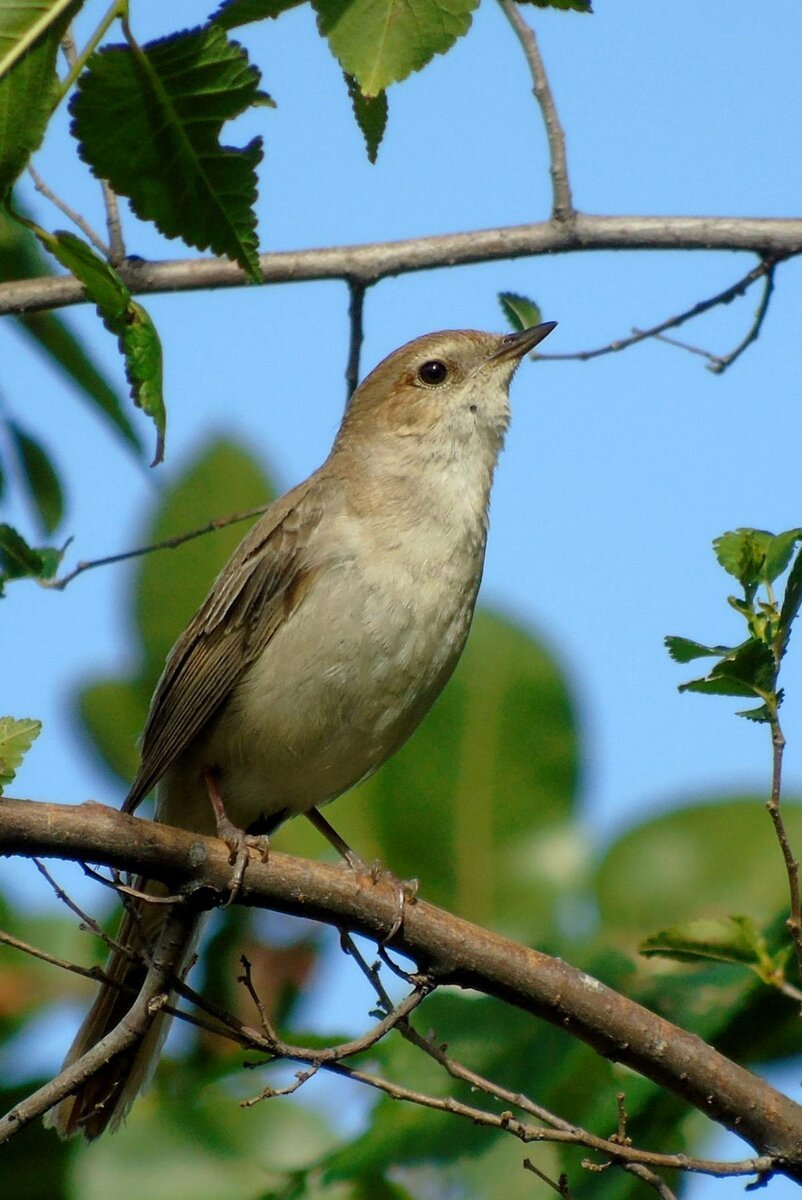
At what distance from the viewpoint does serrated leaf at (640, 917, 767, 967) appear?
3.71 m

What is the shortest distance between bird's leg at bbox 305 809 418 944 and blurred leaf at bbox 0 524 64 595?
48.9 inches

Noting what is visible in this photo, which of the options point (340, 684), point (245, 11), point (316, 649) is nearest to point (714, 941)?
point (340, 684)

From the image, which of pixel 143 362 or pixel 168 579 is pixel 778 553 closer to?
pixel 143 362

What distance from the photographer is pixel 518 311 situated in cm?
466

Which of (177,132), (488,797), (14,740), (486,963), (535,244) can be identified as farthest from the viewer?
(488,797)

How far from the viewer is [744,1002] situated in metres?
4.09

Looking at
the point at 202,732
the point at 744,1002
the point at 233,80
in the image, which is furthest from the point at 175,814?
the point at 233,80

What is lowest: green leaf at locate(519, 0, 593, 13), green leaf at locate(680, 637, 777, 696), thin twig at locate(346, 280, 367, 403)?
green leaf at locate(680, 637, 777, 696)

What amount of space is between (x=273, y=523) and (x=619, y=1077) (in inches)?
85.0

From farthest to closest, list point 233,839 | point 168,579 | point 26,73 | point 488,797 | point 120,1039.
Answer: point 168,579, point 488,797, point 233,839, point 120,1039, point 26,73

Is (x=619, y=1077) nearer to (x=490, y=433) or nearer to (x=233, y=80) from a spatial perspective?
(x=490, y=433)

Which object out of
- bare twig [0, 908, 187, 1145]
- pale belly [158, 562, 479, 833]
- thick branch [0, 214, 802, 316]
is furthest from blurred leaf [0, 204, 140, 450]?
bare twig [0, 908, 187, 1145]

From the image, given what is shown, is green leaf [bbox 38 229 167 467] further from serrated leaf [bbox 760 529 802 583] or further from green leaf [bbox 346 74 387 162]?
serrated leaf [bbox 760 529 802 583]

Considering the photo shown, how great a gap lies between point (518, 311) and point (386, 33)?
83.1 inches
